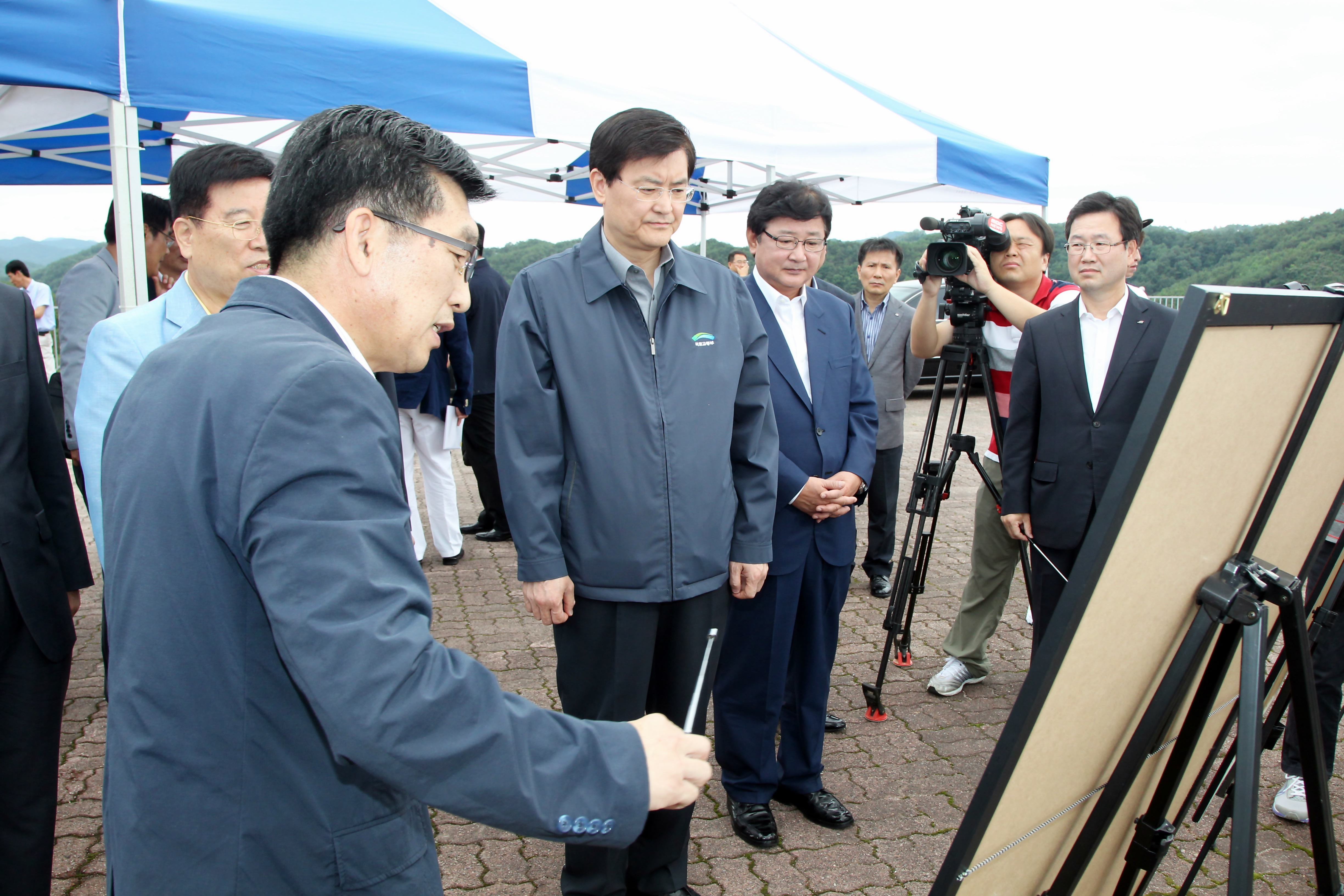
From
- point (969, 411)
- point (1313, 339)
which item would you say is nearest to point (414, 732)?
point (1313, 339)

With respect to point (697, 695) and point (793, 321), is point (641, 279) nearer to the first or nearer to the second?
point (793, 321)

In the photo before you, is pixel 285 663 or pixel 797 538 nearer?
pixel 285 663

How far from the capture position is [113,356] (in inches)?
84.0

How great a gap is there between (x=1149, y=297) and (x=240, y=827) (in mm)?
3268

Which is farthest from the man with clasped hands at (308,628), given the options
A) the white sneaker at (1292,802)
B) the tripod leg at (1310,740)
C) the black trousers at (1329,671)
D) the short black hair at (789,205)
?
the white sneaker at (1292,802)

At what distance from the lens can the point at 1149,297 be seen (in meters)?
3.18

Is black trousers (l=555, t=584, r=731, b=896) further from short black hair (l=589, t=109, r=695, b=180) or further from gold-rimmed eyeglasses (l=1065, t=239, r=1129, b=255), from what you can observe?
gold-rimmed eyeglasses (l=1065, t=239, r=1129, b=255)

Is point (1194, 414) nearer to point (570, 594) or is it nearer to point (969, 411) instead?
point (570, 594)

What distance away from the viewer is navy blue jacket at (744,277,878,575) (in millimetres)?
2844

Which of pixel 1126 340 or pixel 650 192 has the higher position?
pixel 650 192

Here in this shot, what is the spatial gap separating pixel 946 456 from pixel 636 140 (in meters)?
1.95

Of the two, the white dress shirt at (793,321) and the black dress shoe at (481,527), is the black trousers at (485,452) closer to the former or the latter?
the black dress shoe at (481,527)

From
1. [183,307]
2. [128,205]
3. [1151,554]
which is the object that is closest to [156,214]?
[128,205]

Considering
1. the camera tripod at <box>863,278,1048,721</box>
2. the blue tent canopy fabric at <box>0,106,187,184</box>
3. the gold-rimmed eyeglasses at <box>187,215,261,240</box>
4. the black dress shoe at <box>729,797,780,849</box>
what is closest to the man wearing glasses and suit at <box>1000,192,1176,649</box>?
the camera tripod at <box>863,278,1048,721</box>
